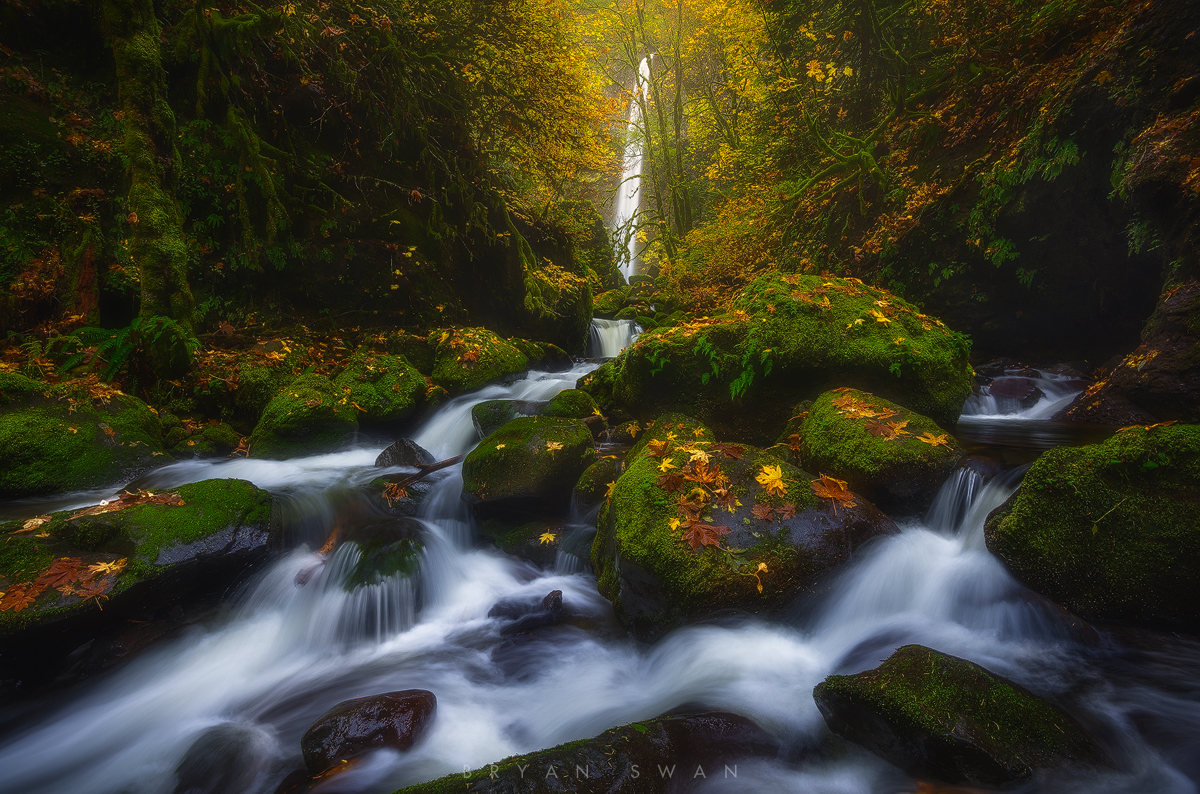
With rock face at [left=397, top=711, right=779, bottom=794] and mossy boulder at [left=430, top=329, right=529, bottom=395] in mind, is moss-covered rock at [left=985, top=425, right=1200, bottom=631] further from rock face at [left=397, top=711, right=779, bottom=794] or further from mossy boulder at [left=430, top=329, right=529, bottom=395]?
mossy boulder at [left=430, top=329, right=529, bottom=395]

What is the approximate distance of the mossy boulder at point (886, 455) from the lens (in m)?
4.01

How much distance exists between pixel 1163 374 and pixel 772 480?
4759 millimetres

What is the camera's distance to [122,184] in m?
7.11

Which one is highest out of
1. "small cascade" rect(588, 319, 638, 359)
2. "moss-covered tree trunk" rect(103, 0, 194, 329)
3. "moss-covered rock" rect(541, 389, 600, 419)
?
"moss-covered tree trunk" rect(103, 0, 194, 329)

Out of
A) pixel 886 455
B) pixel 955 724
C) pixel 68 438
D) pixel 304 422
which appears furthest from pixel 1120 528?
pixel 68 438

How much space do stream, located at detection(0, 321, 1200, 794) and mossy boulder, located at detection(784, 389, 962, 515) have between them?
211mm

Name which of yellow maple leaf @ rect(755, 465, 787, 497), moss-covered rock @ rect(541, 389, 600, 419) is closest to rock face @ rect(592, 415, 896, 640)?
yellow maple leaf @ rect(755, 465, 787, 497)

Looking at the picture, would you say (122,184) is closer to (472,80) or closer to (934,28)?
(472,80)

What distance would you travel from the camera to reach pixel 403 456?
21.8 ft

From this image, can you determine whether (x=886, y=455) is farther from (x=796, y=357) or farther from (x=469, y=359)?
(x=469, y=359)

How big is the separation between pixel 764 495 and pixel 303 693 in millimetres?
3663

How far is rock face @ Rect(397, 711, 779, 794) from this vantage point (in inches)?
75.2

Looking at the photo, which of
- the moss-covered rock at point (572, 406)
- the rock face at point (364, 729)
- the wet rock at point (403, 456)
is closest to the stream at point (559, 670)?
the rock face at point (364, 729)

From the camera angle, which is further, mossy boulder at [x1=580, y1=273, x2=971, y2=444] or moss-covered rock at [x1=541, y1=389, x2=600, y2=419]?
moss-covered rock at [x1=541, y1=389, x2=600, y2=419]
